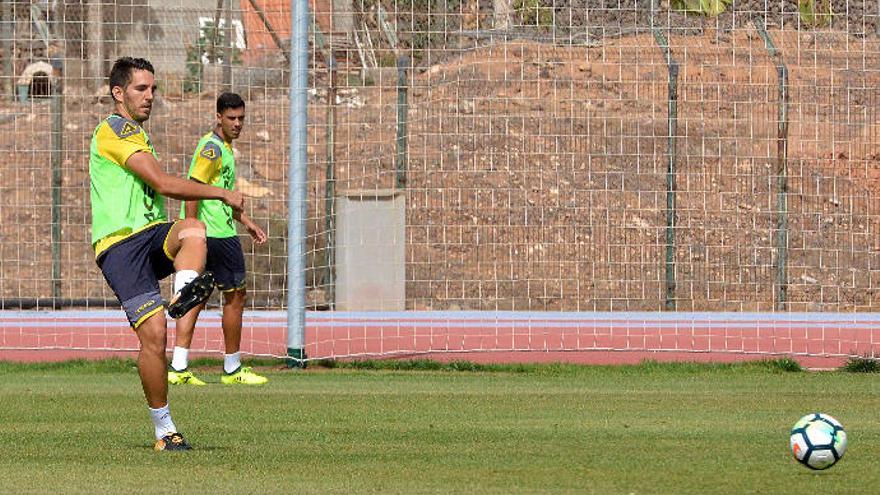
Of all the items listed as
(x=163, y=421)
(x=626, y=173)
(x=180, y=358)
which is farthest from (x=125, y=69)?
(x=626, y=173)

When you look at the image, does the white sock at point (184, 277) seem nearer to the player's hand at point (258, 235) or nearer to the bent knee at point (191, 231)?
the bent knee at point (191, 231)

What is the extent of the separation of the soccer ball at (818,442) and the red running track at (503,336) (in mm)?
8065

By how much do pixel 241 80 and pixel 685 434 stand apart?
11752mm

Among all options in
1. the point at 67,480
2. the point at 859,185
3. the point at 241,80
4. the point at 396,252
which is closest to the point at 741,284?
the point at 859,185

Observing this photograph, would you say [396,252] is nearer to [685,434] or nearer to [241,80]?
[241,80]

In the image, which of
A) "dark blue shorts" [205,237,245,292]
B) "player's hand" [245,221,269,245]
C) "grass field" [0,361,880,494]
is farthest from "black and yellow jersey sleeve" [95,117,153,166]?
"dark blue shorts" [205,237,245,292]

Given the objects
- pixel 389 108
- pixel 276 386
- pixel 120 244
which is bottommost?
pixel 276 386

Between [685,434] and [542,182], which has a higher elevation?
[542,182]

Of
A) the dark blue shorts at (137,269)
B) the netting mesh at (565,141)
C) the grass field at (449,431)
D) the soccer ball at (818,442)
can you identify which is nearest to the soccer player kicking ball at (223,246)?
the grass field at (449,431)

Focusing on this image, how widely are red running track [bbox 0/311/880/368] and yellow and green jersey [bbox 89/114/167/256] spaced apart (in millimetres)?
7021

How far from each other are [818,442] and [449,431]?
2752mm

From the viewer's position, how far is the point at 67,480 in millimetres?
7758

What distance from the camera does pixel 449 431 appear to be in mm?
9992

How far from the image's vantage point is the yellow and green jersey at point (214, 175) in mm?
13367
